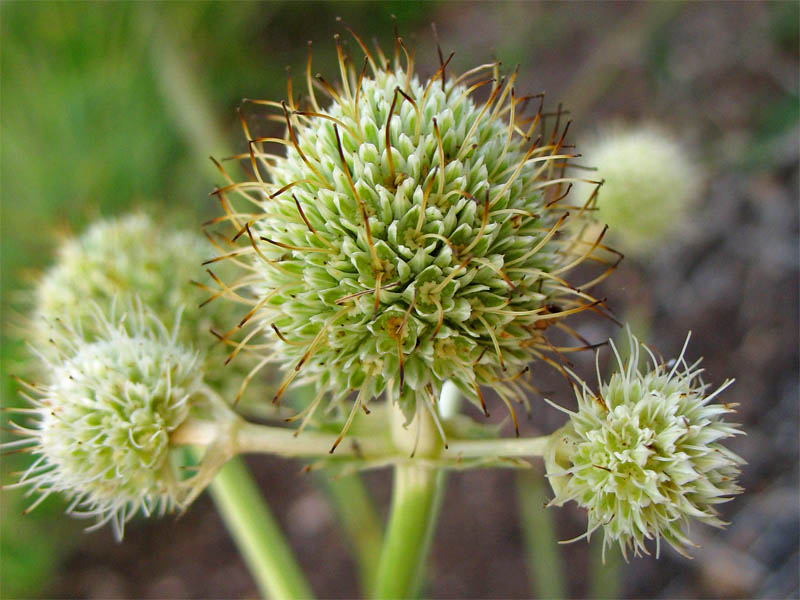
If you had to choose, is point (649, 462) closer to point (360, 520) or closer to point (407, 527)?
point (407, 527)

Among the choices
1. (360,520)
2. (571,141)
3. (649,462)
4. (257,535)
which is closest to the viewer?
(649,462)

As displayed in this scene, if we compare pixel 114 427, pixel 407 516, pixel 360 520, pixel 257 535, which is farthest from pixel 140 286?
pixel 360 520

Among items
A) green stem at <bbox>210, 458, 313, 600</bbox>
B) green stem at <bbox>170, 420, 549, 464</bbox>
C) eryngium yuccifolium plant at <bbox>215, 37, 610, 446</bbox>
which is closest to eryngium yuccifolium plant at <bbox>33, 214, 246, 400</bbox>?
green stem at <bbox>210, 458, 313, 600</bbox>

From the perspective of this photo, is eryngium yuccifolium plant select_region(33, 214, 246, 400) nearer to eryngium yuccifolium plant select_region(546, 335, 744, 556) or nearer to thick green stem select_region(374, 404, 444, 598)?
thick green stem select_region(374, 404, 444, 598)

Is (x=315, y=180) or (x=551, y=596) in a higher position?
(x=315, y=180)

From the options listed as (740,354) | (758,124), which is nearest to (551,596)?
(740,354)

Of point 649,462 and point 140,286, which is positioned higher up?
point 140,286

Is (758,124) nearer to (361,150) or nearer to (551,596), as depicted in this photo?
(551,596)
